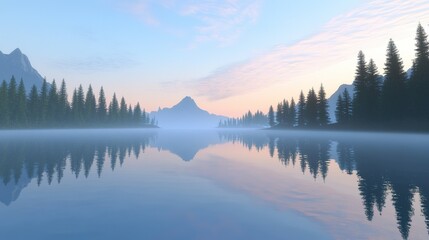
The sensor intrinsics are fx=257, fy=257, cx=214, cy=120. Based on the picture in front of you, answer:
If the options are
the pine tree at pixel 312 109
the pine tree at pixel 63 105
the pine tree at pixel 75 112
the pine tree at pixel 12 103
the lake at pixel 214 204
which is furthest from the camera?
the pine tree at pixel 75 112

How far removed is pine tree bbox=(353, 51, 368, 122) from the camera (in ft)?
212

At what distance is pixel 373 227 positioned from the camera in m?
8.09

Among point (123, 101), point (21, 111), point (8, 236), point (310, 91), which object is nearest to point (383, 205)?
point (8, 236)

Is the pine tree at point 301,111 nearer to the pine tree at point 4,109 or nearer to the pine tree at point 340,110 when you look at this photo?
the pine tree at point 340,110

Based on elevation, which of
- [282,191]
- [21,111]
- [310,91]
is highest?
[310,91]

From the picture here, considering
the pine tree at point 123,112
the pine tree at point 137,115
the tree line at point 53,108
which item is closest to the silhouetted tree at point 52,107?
the tree line at point 53,108

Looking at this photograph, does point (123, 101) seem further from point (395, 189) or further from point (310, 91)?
point (395, 189)

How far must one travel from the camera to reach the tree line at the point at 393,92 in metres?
49.7

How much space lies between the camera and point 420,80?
1983 inches

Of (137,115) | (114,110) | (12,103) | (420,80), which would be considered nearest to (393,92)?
(420,80)

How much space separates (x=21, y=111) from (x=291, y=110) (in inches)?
4264

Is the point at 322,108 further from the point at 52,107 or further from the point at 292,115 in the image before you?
the point at 52,107

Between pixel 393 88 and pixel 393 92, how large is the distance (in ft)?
3.20

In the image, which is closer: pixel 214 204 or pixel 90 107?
pixel 214 204
